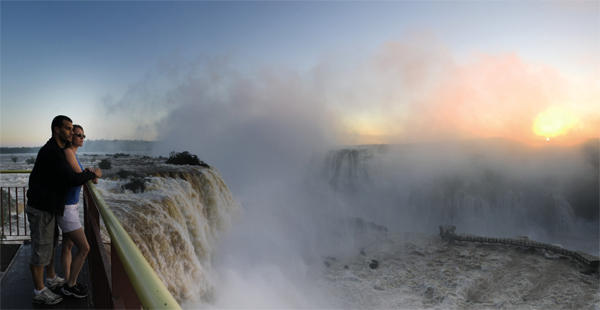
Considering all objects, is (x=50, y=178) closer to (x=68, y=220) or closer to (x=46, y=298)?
(x=68, y=220)

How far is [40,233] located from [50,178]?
618mm

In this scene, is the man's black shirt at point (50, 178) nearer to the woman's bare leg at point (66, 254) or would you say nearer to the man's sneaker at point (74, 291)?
the woman's bare leg at point (66, 254)

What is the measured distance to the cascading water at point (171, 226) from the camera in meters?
9.42

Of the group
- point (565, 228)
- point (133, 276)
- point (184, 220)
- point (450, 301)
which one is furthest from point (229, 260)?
point (565, 228)

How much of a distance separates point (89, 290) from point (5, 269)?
6.47ft

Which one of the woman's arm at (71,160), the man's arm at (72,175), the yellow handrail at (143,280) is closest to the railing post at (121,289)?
the yellow handrail at (143,280)

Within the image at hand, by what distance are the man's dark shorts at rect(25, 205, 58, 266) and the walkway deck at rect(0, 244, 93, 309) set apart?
510 millimetres

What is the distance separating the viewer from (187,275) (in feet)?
36.2

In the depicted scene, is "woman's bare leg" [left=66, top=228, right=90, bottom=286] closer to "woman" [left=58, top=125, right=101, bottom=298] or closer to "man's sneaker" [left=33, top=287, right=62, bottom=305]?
"woman" [left=58, top=125, right=101, bottom=298]

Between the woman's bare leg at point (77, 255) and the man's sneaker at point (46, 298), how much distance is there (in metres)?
0.18

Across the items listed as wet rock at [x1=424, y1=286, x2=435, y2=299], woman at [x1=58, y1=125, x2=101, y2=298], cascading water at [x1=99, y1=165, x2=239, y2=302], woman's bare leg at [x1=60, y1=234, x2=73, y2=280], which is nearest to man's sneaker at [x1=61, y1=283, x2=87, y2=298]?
woman at [x1=58, y1=125, x2=101, y2=298]

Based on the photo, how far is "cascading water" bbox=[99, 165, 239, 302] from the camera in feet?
30.9

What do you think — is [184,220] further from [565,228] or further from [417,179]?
[565,228]

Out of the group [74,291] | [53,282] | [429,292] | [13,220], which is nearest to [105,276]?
[74,291]
